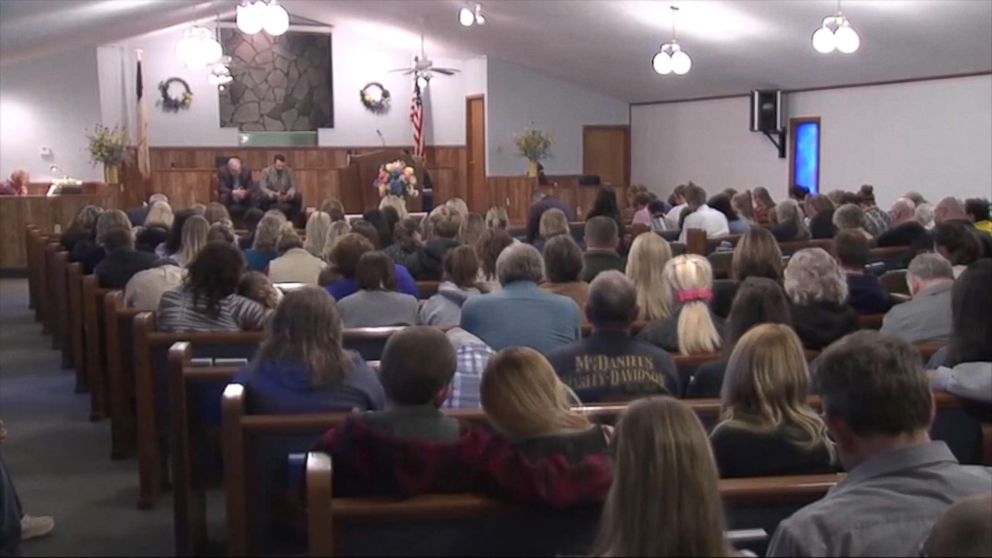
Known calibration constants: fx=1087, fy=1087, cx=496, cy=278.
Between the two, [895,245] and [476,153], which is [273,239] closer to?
[895,245]

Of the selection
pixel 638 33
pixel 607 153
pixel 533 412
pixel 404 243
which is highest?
pixel 638 33

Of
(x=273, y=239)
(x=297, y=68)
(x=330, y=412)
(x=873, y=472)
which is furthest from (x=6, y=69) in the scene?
(x=873, y=472)

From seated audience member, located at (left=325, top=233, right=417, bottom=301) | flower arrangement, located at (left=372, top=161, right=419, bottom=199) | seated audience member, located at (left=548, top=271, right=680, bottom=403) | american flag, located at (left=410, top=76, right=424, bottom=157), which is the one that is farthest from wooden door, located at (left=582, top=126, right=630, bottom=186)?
seated audience member, located at (left=548, top=271, right=680, bottom=403)

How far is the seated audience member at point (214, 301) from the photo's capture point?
15.5 ft

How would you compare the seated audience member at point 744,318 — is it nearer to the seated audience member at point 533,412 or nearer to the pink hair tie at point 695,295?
the pink hair tie at point 695,295

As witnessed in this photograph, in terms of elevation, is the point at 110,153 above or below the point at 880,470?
above

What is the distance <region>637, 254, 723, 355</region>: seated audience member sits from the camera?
161 inches

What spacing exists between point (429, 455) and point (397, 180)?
501 inches

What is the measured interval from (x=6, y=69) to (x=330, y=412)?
14536 millimetres

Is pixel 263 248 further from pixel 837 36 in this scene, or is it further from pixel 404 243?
pixel 837 36

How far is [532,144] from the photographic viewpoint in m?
17.4

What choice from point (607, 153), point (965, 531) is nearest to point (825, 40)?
point (965, 531)

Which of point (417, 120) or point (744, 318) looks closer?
point (744, 318)

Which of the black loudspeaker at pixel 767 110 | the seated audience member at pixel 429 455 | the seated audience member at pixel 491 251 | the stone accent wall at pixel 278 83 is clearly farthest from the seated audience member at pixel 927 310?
the stone accent wall at pixel 278 83
